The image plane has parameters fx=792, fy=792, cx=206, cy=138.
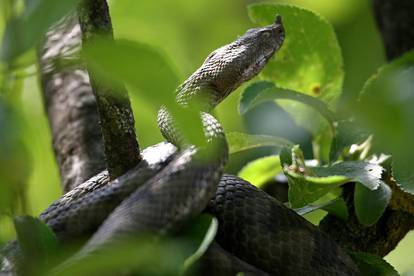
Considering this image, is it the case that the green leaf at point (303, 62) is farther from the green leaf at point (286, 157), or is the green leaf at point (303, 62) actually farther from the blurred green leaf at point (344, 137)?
the green leaf at point (286, 157)

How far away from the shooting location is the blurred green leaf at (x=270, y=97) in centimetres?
369

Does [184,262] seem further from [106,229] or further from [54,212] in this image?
[54,212]

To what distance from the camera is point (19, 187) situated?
1.84 meters

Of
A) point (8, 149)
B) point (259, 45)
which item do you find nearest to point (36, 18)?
point (8, 149)

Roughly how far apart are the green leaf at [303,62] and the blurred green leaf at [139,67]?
284cm

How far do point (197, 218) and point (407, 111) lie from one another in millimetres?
1156

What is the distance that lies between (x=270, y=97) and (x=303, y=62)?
26.2 inches

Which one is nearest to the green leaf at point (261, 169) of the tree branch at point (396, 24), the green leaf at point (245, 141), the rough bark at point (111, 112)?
the green leaf at point (245, 141)

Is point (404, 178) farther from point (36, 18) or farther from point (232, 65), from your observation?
point (36, 18)

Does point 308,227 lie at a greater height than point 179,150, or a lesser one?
lesser

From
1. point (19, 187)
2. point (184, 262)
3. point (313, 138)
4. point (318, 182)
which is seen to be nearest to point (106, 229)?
point (184, 262)

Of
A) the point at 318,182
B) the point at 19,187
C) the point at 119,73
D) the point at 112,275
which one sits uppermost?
the point at 119,73

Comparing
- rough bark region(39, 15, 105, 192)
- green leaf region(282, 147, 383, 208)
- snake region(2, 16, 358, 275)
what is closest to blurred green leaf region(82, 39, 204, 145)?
snake region(2, 16, 358, 275)

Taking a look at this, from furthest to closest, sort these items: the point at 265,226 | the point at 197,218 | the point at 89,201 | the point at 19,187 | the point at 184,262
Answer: the point at 265,226, the point at 89,201, the point at 197,218, the point at 184,262, the point at 19,187
